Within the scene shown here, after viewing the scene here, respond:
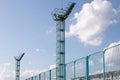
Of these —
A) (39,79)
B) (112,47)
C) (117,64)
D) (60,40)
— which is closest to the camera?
(117,64)

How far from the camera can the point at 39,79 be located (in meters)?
30.2

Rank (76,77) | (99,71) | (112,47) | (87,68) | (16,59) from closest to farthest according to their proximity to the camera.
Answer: (112,47), (99,71), (87,68), (76,77), (16,59)

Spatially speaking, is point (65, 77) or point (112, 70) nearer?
point (112, 70)

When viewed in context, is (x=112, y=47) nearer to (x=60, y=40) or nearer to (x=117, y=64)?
(x=117, y=64)

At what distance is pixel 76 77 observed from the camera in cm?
1916

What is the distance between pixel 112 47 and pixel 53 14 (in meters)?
32.1

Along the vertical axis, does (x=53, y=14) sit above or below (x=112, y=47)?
above

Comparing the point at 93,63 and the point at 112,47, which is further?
the point at 93,63

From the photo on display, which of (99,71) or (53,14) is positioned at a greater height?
(53,14)

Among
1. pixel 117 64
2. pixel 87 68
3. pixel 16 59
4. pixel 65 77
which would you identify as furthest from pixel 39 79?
pixel 16 59

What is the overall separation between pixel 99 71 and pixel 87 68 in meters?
1.94

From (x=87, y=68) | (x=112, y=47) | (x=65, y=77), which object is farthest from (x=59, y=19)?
(x=112, y=47)

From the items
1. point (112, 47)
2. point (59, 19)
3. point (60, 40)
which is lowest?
point (112, 47)

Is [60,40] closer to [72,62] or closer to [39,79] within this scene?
[39,79]
